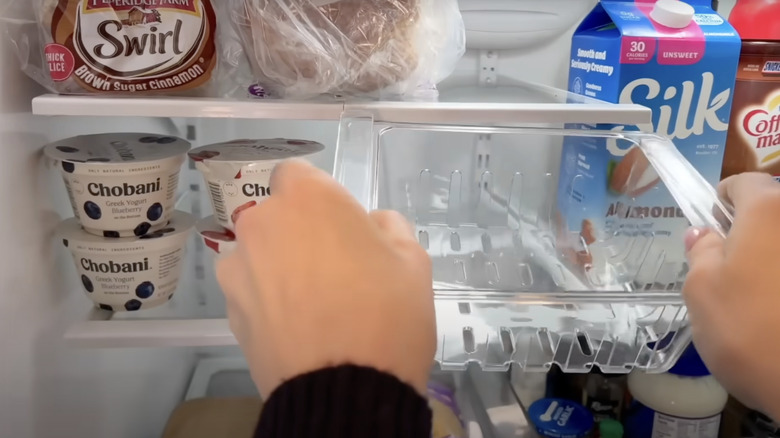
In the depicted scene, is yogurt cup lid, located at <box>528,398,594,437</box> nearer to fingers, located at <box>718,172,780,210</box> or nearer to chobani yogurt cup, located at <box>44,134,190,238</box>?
fingers, located at <box>718,172,780,210</box>

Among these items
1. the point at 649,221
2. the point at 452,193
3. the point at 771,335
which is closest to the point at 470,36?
the point at 452,193

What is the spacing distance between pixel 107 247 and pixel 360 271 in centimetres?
48

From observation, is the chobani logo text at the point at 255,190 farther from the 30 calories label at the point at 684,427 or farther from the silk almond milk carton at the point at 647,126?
the 30 calories label at the point at 684,427

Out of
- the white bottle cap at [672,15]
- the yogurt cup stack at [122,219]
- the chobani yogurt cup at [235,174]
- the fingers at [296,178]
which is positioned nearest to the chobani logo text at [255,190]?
the chobani yogurt cup at [235,174]

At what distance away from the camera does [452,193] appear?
1188 millimetres

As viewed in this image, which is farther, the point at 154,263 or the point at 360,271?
the point at 154,263

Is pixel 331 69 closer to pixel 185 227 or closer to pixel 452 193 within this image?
pixel 185 227

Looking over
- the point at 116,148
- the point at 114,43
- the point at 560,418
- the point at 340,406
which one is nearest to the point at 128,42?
the point at 114,43

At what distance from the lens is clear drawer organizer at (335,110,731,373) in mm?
651

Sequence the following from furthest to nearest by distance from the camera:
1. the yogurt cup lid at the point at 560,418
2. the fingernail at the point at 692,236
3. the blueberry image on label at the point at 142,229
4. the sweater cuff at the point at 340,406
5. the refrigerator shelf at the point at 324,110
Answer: the yogurt cup lid at the point at 560,418
the blueberry image on label at the point at 142,229
the refrigerator shelf at the point at 324,110
the fingernail at the point at 692,236
the sweater cuff at the point at 340,406

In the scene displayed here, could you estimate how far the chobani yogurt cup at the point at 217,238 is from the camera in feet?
2.77

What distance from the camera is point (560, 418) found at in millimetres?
979

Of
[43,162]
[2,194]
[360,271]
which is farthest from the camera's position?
[43,162]

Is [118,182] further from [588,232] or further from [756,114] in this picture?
[756,114]
